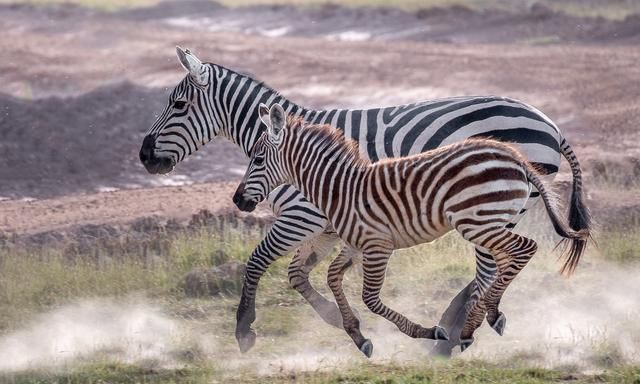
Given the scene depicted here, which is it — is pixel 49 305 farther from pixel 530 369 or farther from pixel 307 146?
pixel 530 369

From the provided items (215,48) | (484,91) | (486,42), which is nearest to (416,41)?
(486,42)

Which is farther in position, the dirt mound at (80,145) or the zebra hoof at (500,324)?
the dirt mound at (80,145)

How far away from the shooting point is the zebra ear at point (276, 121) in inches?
303

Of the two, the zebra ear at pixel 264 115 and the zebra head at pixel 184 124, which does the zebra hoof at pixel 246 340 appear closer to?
the zebra ear at pixel 264 115

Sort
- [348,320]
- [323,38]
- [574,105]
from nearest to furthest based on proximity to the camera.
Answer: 1. [348,320]
2. [574,105]
3. [323,38]

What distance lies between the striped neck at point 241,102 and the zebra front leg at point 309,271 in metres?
0.90

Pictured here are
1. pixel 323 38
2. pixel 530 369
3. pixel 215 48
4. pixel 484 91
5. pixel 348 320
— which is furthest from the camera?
pixel 323 38

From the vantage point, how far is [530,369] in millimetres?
7305

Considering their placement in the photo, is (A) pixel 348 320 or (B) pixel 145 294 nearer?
(A) pixel 348 320

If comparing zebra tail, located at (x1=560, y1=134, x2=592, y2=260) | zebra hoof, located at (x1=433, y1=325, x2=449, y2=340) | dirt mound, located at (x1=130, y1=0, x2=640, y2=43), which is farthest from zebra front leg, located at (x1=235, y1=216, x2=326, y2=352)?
dirt mound, located at (x1=130, y1=0, x2=640, y2=43)

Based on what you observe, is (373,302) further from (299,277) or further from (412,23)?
(412,23)

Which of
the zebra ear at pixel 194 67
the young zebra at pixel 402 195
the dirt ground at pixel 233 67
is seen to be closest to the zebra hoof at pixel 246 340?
the young zebra at pixel 402 195

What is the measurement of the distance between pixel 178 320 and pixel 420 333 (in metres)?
2.20

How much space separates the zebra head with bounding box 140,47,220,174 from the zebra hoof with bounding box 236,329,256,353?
1.69 m
